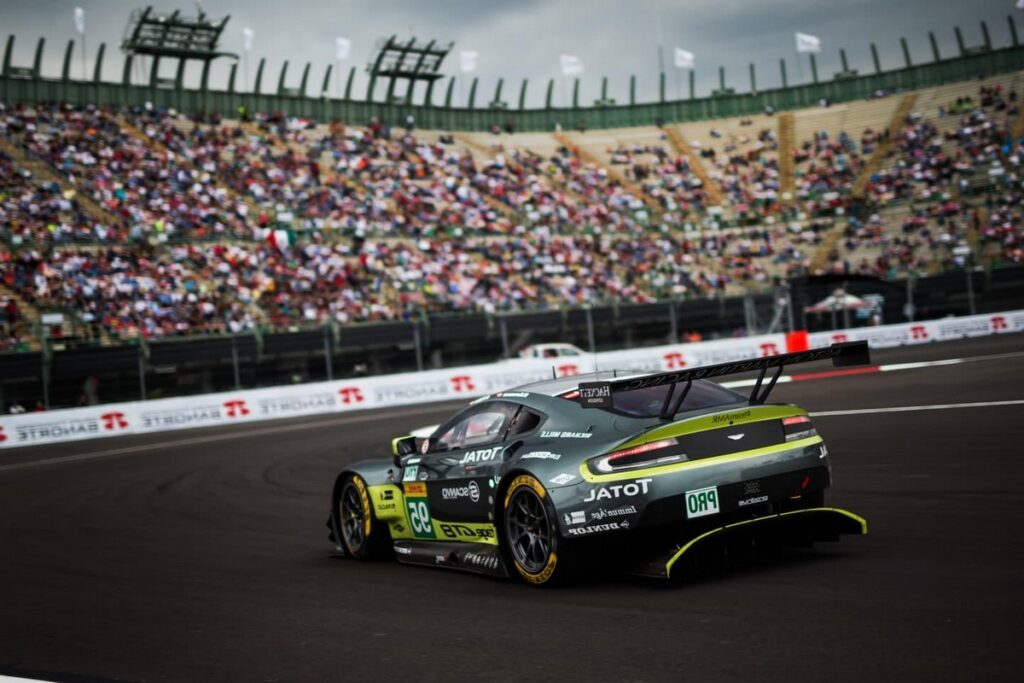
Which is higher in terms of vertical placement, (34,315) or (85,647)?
(34,315)

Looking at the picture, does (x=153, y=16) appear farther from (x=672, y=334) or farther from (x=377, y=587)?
(x=377, y=587)

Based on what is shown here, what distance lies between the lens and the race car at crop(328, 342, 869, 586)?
6.10 metres

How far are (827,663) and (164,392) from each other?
26.8 meters

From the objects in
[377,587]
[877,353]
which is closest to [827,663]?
[377,587]

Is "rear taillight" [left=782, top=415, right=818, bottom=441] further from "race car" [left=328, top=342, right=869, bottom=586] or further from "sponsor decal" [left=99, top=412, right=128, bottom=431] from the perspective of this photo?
"sponsor decal" [left=99, top=412, right=128, bottom=431]

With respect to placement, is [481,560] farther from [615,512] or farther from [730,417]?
[730,417]

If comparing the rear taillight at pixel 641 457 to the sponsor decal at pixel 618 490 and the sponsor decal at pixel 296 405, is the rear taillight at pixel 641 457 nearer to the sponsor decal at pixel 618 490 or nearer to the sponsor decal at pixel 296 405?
the sponsor decal at pixel 618 490

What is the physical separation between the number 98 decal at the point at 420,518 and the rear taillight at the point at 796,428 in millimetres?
2477

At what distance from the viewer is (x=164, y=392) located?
2916 centimetres

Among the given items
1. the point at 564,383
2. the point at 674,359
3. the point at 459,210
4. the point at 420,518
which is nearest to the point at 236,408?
the point at 674,359

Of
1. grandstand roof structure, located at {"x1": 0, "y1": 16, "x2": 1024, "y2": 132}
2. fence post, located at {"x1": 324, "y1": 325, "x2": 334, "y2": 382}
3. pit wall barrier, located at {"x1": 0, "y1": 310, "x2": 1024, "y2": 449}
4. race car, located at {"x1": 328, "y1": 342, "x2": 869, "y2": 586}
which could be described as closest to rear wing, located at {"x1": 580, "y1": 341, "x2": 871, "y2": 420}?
race car, located at {"x1": 328, "y1": 342, "x2": 869, "y2": 586}

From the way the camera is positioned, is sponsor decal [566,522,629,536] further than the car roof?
No

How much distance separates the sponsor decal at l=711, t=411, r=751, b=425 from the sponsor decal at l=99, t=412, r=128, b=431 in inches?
935

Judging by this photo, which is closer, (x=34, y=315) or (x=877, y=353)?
(x=34, y=315)
